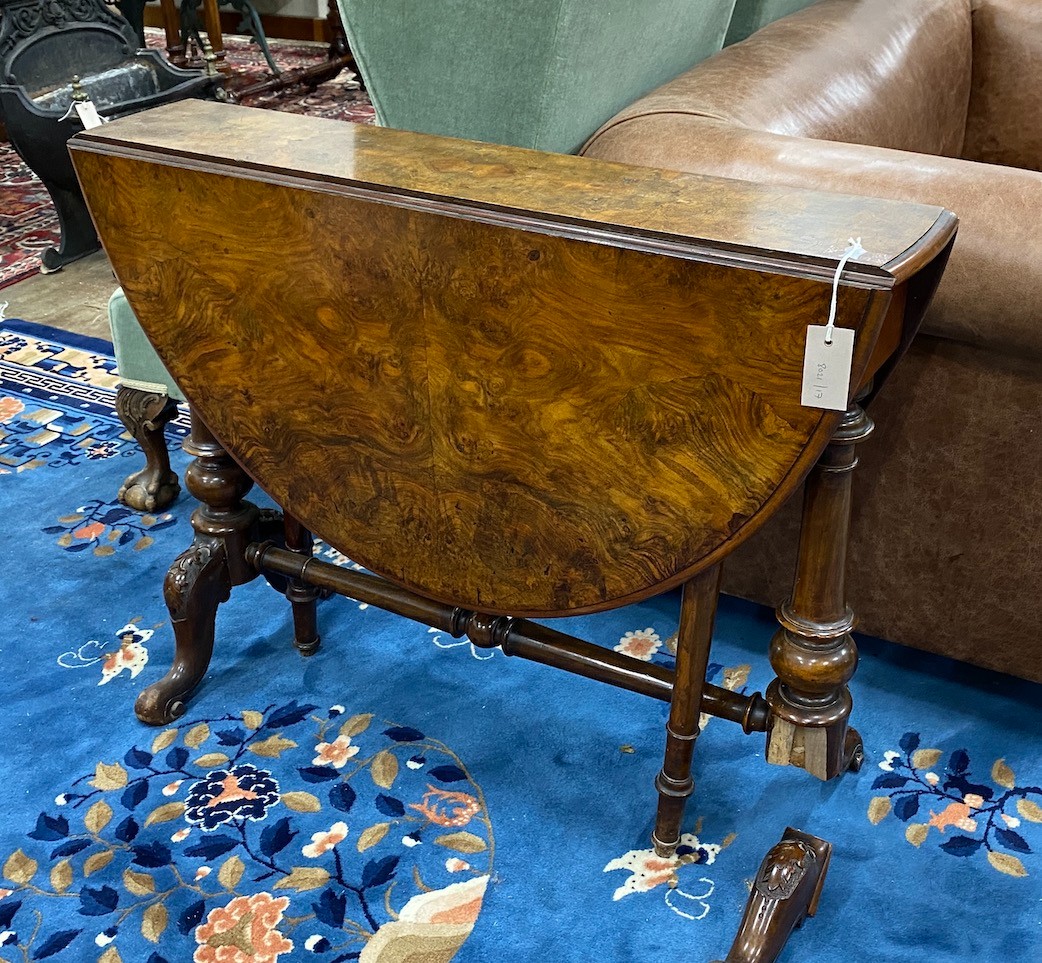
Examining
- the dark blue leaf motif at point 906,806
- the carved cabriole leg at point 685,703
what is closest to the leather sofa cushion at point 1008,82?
the dark blue leaf motif at point 906,806

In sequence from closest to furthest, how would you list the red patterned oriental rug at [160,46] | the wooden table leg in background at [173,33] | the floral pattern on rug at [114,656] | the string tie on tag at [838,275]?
the string tie on tag at [838,275] → the floral pattern on rug at [114,656] → the red patterned oriental rug at [160,46] → the wooden table leg in background at [173,33]

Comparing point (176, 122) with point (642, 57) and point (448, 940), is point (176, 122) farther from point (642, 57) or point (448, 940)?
point (448, 940)

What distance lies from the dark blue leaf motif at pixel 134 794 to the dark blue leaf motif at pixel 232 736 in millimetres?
122

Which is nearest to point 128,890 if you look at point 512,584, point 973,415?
point 512,584

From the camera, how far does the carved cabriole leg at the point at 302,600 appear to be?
167 cm

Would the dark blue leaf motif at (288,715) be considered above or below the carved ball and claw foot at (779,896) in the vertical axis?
below

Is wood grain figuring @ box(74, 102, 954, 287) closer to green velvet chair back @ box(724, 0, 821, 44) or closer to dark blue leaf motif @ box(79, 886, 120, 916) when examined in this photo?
dark blue leaf motif @ box(79, 886, 120, 916)

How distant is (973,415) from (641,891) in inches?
29.0

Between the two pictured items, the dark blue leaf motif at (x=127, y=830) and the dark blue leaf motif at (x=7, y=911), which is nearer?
the dark blue leaf motif at (x=7, y=911)

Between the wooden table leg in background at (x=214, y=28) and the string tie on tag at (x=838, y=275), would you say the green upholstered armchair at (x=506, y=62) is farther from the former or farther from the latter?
the wooden table leg in background at (x=214, y=28)

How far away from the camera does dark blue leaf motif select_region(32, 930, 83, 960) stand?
129 cm

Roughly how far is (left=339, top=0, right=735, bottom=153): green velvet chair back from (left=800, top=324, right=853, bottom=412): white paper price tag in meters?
0.64

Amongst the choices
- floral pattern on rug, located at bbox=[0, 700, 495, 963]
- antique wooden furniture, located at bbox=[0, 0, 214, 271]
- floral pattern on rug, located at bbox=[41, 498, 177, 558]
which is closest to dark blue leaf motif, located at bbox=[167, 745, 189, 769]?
floral pattern on rug, located at bbox=[0, 700, 495, 963]

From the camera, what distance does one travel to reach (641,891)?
1.38 meters
